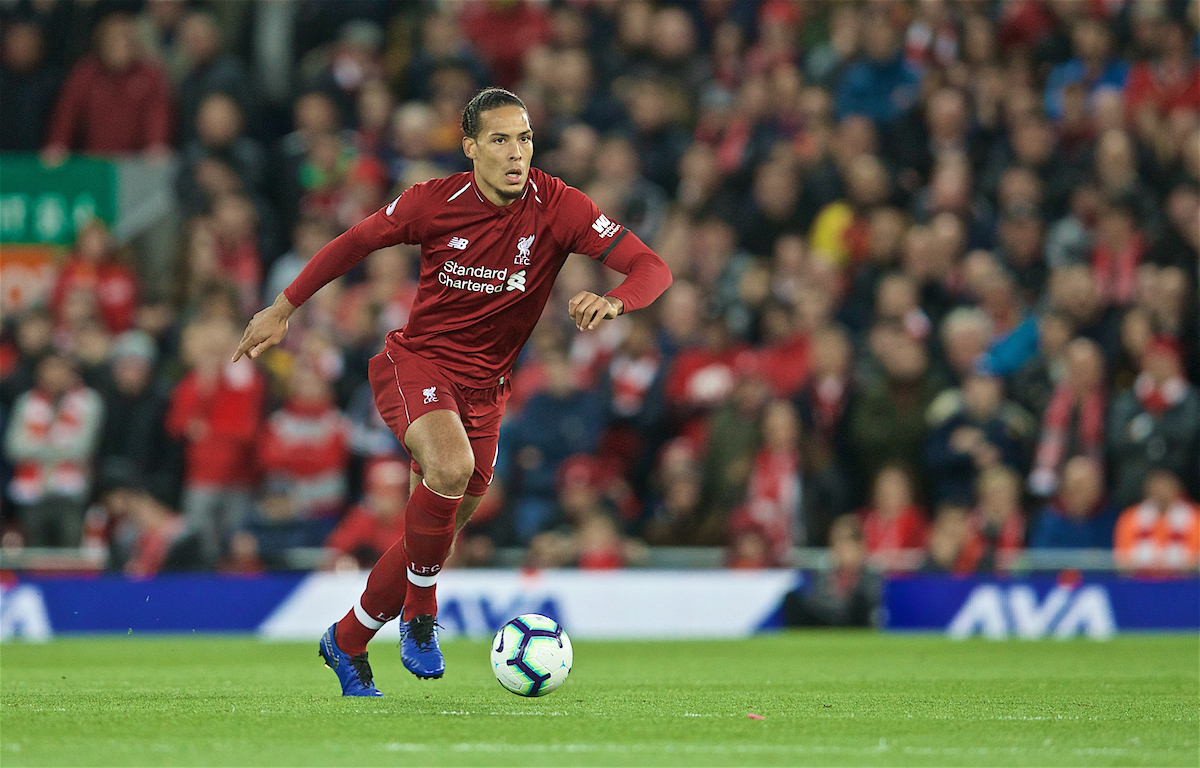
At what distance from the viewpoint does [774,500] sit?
45.5 feet

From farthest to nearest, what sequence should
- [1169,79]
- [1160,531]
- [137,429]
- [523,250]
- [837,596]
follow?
[1169,79] → [137,429] → [837,596] → [1160,531] → [523,250]

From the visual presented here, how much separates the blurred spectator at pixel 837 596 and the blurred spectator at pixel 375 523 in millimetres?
3240

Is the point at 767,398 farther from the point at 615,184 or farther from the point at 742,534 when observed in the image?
the point at 615,184

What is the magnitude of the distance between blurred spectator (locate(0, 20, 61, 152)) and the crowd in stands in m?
0.40

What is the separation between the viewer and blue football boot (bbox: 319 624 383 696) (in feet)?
24.7

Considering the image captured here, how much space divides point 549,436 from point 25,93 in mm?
7406

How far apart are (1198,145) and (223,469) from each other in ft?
28.7

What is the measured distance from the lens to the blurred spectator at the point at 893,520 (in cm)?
1351

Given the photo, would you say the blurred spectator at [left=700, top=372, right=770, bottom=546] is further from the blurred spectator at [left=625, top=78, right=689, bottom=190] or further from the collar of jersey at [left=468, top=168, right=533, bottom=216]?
the collar of jersey at [left=468, top=168, right=533, bottom=216]

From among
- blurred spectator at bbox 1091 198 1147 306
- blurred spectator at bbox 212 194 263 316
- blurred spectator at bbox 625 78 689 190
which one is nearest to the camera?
blurred spectator at bbox 1091 198 1147 306

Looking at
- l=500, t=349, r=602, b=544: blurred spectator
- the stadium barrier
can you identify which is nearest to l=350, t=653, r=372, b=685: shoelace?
the stadium barrier

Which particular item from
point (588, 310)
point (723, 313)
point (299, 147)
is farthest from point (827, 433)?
point (588, 310)

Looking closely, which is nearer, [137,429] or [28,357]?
[137,429]

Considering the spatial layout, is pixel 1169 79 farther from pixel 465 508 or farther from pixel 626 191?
pixel 465 508
